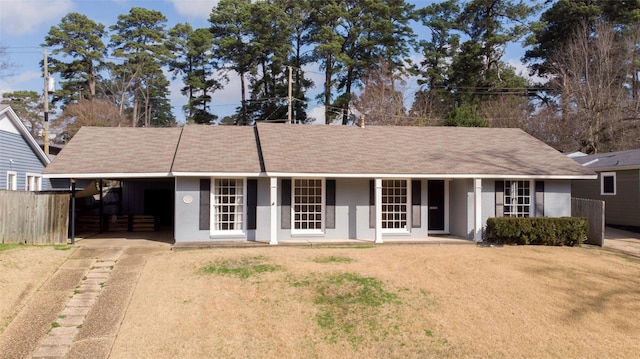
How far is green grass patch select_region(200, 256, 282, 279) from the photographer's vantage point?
1086 centimetres

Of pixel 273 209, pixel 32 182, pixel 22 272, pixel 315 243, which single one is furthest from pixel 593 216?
pixel 32 182

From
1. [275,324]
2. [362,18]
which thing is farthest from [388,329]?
[362,18]

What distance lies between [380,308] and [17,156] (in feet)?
59.1

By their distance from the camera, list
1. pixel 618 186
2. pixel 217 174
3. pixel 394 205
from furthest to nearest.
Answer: pixel 618 186
pixel 394 205
pixel 217 174

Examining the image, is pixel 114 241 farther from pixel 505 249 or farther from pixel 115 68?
pixel 115 68

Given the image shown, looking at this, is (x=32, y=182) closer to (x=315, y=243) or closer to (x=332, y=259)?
(x=315, y=243)

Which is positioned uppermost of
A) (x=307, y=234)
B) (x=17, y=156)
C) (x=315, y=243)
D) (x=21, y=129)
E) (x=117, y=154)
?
(x=21, y=129)

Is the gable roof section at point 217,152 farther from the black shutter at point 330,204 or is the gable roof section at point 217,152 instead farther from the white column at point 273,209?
the black shutter at point 330,204

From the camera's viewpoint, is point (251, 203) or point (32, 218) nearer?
point (32, 218)

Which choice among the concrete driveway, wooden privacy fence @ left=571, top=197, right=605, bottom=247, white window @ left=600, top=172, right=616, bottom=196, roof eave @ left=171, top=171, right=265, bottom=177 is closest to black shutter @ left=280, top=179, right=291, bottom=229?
roof eave @ left=171, top=171, right=265, bottom=177

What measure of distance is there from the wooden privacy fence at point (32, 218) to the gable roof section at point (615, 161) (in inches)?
877

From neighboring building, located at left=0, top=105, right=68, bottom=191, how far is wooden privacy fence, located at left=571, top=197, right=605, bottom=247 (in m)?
22.1

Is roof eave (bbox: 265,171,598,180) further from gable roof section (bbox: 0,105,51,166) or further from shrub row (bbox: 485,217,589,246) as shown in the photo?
gable roof section (bbox: 0,105,51,166)

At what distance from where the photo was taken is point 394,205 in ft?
54.1
